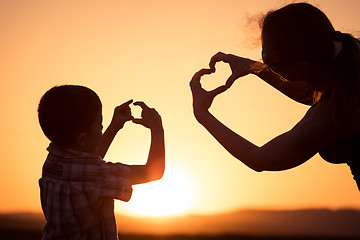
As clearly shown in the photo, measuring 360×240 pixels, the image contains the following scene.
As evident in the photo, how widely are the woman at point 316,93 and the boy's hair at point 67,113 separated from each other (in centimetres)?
91

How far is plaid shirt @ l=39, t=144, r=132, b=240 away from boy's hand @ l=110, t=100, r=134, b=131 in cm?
46

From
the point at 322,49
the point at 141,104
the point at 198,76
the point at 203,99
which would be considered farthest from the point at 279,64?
the point at 141,104

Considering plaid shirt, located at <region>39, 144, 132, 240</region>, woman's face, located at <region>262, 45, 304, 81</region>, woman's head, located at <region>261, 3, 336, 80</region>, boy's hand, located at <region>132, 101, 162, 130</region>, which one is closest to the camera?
woman's head, located at <region>261, 3, 336, 80</region>

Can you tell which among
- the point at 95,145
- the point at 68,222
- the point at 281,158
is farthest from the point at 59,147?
the point at 281,158

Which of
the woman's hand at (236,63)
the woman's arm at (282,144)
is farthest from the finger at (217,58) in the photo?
the woman's arm at (282,144)

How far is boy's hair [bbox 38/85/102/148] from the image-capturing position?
3.38m

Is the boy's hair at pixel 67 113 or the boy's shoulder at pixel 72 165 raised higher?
the boy's hair at pixel 67 113

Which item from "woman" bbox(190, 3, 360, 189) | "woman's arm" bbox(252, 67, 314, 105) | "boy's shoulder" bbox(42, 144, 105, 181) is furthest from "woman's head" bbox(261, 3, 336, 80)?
"boy's shoulder" bbox(42, 144, 105, 181)

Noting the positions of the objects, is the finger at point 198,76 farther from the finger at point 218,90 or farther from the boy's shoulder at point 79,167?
the boy's shoulder at point 79,167

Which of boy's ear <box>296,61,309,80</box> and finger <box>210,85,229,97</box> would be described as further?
finger <box>210,85,229,97</box>

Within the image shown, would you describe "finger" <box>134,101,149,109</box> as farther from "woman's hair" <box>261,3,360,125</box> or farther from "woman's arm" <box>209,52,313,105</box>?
"woman's hair" <box>261,3,360,125</box>

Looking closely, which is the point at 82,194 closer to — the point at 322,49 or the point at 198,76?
the point at 198,76

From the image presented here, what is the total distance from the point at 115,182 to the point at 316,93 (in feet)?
5.13

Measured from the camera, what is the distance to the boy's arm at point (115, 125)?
12.5ft
